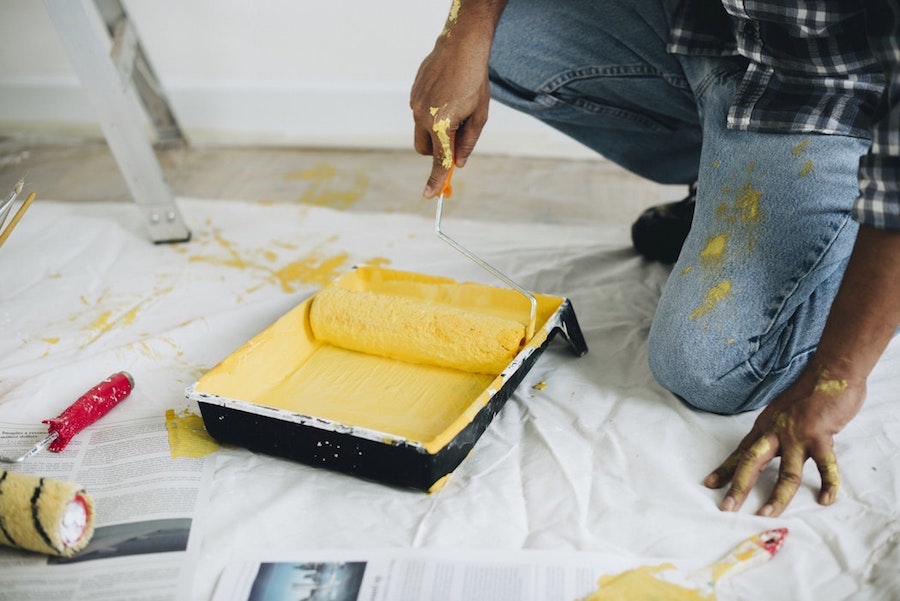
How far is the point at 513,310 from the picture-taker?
108 cm

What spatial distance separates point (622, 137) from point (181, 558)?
96cm

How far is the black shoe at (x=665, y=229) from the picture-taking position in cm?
130

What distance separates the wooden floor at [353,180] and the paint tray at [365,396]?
1.77 feet

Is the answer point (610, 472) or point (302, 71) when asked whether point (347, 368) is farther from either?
point (302, 71)

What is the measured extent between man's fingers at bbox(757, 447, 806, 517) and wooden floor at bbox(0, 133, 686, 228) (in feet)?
2.60

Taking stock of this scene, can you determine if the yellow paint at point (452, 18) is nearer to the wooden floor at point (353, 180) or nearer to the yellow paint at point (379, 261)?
the yellow paint at point (379, 261)

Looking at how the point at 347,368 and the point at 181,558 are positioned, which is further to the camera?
the point at 347,368

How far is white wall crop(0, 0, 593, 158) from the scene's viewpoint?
183cm

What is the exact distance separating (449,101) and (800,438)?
0.58m

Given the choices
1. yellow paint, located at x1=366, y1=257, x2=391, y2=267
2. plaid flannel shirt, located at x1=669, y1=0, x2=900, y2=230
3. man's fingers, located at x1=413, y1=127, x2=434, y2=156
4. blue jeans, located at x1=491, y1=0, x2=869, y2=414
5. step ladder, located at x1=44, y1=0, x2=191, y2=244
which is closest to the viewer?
plaid flannel shirt, located at x1=669, y1=0, x2=900, y2=230

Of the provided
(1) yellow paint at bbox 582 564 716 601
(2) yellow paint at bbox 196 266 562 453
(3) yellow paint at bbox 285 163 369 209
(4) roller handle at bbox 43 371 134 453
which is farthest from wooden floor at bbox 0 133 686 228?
(1) yellow paint at bbox 582 564 716 601

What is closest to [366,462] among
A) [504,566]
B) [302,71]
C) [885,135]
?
[504,566]

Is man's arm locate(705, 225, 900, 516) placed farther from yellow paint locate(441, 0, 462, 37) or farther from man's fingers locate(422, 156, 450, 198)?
yellow paint locate(441, 0, 462, 37)

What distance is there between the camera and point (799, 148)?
0.91m
